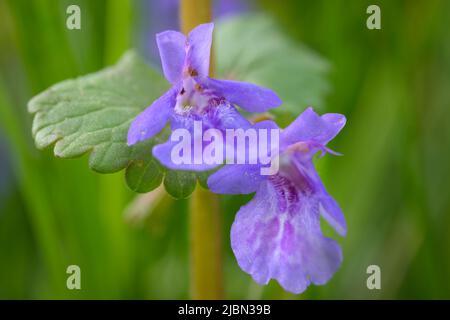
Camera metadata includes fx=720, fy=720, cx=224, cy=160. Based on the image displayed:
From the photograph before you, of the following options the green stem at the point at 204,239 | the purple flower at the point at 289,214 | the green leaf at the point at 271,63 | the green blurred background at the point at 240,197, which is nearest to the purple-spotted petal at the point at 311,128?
the purple flower at the point at 289,214

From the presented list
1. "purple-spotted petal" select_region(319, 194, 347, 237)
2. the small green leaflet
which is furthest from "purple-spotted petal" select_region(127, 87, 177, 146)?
"purple-spotted petal" select_region(319, 194, 347, 237)

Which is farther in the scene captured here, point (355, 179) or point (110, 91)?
point (355, 179)

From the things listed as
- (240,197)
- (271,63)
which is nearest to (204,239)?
(271,63)

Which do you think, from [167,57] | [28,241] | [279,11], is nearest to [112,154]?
[167,57]

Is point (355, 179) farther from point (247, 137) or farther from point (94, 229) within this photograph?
point (247, 137)

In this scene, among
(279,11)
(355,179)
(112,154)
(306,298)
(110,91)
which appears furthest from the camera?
(279,11)

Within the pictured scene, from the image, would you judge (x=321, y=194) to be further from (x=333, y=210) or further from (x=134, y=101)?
(x=134, y=101)
